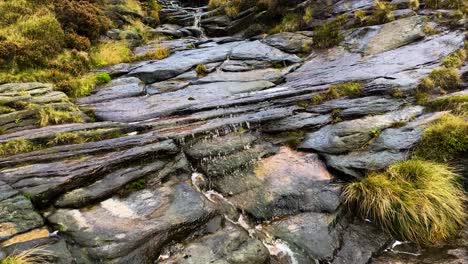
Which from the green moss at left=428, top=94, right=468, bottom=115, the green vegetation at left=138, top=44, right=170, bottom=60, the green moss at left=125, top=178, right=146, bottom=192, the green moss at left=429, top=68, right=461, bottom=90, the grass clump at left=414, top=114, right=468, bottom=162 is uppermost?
the green vegetation at left=138, top=44, right=170, bottom=60

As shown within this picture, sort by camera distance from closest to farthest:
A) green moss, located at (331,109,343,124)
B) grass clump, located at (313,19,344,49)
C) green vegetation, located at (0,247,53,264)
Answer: green vegetation, located at (0,247,53,264)
green moss, located at (331,109,343,124)
grass clump, located at (313,19,344,49)

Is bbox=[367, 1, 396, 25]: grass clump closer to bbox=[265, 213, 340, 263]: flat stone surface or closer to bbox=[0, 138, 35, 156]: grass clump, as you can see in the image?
bbox=[265, 213, 340, 263]: flat stone surface

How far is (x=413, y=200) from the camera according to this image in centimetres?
699

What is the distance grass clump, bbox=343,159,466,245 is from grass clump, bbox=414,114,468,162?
0.60 metres

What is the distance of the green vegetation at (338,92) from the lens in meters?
11.2

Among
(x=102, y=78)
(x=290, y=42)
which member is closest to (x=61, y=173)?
(x=102, y=78)

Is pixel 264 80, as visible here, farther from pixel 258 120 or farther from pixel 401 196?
pixel 401 196

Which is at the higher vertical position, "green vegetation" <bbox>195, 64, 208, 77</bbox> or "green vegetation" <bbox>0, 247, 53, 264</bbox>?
"green vegetation" <bbox>195, 64, 208, 77</bbox>

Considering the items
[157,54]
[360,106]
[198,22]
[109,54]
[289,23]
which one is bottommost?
[360,106]

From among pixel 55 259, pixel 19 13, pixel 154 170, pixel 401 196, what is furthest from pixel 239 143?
pixel 19 13

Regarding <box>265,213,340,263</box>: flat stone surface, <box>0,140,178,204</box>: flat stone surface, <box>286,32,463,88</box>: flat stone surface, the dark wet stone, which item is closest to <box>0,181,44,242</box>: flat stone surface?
<box>0,140,178,204</box>: flat stone surface

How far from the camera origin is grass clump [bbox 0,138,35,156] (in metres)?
8.19

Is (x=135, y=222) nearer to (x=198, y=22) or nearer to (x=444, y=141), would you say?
(x=444, y=141)

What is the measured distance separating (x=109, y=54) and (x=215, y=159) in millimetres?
10029
